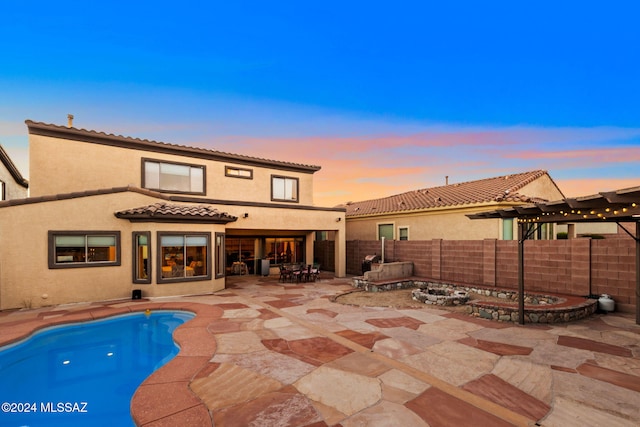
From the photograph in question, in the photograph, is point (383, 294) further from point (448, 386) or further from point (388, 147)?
point (388, 147)

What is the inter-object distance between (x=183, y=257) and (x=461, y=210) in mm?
15275

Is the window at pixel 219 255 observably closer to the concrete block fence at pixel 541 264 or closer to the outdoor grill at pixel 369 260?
the outdoor grill at pixel 369 260

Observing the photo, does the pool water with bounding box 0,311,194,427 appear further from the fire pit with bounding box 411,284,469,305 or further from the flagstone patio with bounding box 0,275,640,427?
the fire pit with bounding box 411,284,469,305

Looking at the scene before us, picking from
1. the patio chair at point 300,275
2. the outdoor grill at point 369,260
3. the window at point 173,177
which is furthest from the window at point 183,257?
the outdoor grill at point 369,260

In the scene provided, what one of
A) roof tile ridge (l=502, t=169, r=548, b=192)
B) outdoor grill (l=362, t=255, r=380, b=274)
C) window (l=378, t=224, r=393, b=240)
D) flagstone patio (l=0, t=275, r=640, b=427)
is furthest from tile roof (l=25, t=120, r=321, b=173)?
roof tile ridge (l=502, t=169, r=548, b=192)

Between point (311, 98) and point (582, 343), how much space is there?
1669 cm

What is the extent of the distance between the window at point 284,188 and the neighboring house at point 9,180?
15008mm

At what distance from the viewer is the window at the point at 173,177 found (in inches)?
593

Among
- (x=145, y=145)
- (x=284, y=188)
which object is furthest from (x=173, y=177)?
(x=284, y=188)

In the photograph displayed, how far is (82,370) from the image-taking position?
629 centimetres

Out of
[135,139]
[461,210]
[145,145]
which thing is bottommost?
[461,210]

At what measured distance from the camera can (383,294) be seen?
1356cm

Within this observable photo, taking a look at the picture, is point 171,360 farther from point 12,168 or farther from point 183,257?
point 12,168

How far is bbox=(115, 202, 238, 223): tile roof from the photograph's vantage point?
12.0m
